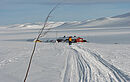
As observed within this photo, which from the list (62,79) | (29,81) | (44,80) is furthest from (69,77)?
(29,81)

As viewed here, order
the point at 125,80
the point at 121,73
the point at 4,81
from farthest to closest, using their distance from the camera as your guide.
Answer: the point at 121,73 < the point at 4,81 < the point at 125,80

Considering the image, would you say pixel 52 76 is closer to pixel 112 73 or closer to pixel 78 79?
pixel 78 79

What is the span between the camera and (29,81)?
641cm

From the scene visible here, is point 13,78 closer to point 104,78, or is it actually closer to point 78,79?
point 78,79

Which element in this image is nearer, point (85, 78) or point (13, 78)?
point (85, 78)

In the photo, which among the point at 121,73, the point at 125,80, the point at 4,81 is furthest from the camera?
the point at 121,73

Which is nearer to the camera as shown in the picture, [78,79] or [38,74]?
[78,79]

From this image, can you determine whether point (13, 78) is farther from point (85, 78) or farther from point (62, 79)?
point (85, 78)

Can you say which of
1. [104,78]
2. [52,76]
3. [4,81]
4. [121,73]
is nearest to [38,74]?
[52,76]

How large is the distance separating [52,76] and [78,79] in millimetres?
1102

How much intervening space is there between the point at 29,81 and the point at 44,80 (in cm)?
48

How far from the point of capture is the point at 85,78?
6.44 m

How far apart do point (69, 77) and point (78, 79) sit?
1.37 feet

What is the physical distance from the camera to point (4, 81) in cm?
662
